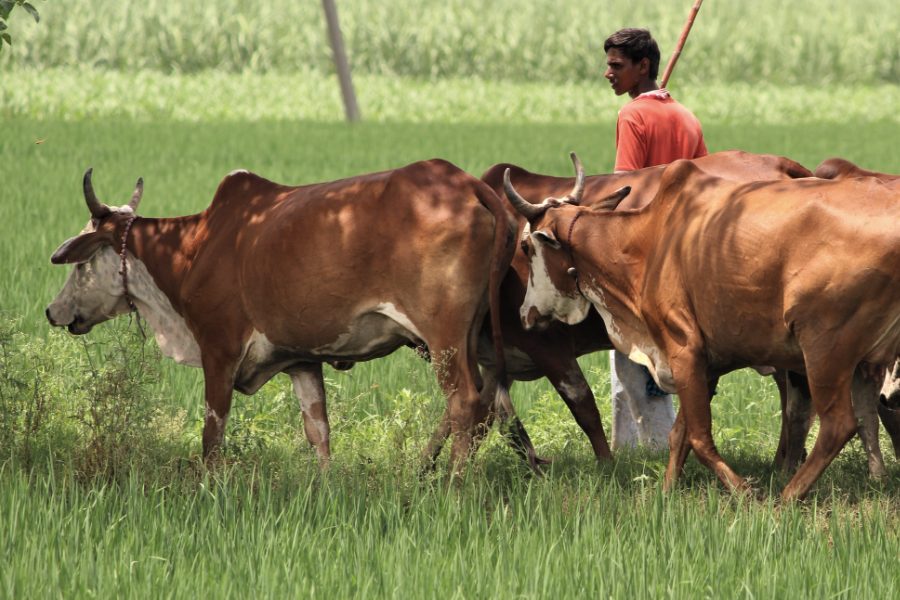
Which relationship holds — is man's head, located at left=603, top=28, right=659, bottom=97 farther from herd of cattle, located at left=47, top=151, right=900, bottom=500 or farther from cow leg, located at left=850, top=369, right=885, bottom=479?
cow leg, located at left=850, top=369, right=885, bottom=479

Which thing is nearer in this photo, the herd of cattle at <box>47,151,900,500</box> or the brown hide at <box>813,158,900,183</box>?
the herd of cattle at <box>47,151,900,500</box>

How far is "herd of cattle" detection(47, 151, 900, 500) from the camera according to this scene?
3801mm

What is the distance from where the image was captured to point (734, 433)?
5.62m

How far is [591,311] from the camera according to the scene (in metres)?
5.01

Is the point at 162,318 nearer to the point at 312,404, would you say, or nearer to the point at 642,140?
the point at 312,404

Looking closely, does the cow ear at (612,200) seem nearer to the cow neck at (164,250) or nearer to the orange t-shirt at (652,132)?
the orange t-shirt at (652,132)

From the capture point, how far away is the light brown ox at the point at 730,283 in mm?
3689

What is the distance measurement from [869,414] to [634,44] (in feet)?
7.16

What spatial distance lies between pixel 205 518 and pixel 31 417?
5.50 feet

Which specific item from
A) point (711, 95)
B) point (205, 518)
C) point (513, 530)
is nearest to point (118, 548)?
point (205, 518)

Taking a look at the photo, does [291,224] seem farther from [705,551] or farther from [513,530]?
[705,551]

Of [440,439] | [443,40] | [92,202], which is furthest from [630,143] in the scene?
[443,40]

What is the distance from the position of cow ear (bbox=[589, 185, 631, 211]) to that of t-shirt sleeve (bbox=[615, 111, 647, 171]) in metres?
0.52

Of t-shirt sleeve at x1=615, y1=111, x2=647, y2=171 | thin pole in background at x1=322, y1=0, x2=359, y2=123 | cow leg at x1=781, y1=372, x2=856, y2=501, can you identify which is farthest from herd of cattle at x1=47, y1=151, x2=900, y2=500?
thin pole in background at x1=322, y1=0, x2=359, y2=123
